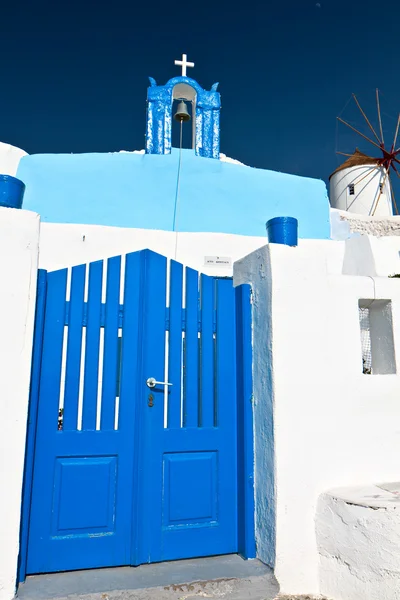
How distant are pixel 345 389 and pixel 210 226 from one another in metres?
4.14

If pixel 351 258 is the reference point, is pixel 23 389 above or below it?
below

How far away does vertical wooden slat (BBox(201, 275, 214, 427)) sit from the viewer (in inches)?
136

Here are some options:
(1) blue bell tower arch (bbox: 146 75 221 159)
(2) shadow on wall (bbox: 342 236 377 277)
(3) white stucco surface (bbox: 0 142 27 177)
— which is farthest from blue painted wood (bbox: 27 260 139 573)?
(3) white stucco surface (bbox: 0 142 27 177)

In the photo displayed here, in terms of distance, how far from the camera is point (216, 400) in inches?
138

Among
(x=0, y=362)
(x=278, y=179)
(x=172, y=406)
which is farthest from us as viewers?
(x=278, y=179)

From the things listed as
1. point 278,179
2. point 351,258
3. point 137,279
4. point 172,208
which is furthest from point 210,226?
point 137,279

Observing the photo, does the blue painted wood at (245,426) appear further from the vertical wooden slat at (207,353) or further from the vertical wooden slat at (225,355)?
the vertical wooden slat at (207,353)

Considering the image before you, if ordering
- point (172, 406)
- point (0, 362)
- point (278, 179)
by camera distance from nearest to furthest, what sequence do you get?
point (0, 362), point (172, 406), point (278, 179)

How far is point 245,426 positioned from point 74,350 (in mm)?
1386

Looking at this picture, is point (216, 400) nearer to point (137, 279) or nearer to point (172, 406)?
point (172, 406)

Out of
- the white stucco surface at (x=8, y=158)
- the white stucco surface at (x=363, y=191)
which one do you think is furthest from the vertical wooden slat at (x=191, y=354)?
the white stucco surface at (x=363, y=191)

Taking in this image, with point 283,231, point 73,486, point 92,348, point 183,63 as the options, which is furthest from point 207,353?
point 183,63

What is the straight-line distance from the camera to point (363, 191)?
21922 mm

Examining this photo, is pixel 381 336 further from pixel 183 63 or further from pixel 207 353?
pixel 183 63
